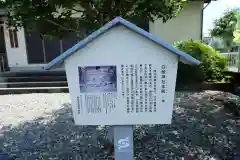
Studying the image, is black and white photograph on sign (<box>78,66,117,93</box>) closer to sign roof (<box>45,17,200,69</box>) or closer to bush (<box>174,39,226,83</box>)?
sign roof (<box>45,17,200,69</box>)

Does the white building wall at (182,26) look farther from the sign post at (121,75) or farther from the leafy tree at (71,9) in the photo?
the sign post at (121,75)

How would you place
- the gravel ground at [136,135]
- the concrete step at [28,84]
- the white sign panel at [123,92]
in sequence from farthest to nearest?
1. the concrete step at [28,84]
2. the gravel ground at [136,135]
3. the white sign panel at [123,92]

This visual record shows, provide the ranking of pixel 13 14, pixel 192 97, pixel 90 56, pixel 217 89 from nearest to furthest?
pixel 90 56, pixel 13 14, pixel 192 97, pixel 217 89

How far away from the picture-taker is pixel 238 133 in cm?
377

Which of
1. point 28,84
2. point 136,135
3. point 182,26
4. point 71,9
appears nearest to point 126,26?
point 71,9

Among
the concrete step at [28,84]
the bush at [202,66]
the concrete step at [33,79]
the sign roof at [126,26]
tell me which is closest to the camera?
the sign roof at [126,26]

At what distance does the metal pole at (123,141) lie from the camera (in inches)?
A: 74.5

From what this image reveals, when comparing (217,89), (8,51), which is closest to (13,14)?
(217,89)

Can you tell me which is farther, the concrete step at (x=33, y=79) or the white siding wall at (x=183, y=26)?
the white siding wall at (x=183, y=26)

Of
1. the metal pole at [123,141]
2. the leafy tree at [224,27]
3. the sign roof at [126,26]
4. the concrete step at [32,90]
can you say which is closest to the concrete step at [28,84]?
the concrete step at [32,90]

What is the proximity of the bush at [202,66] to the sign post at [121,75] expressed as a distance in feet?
18.5

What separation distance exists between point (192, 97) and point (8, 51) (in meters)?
8.14

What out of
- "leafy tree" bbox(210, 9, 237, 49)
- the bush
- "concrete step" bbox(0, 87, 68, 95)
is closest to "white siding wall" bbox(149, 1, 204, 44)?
the bush

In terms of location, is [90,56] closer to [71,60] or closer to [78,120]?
[71,60]
